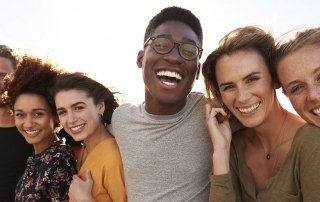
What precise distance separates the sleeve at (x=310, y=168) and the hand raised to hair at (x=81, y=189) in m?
1.82

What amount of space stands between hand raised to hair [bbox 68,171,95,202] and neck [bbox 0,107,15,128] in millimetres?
1638

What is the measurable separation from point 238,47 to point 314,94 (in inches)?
33.8

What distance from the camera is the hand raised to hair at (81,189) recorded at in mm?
3324

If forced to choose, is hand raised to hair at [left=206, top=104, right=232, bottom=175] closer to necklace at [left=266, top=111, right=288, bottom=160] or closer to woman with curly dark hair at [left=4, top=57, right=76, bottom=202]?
necklace at [left=266, top=111, right=288, bottom=160]

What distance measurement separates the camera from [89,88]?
393 centimetres

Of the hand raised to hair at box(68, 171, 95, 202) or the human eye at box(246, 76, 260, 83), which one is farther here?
the hand raised to hair at box(68, 171, 95, 202)

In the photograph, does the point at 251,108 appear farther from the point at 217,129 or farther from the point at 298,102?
the point at 298,102

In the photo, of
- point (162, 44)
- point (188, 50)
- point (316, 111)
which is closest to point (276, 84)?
point (316, 111)

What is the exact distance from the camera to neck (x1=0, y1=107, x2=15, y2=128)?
470cm

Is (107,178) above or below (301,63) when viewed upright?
below

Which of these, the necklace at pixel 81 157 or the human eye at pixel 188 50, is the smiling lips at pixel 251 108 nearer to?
the human eye at pixel 188 50

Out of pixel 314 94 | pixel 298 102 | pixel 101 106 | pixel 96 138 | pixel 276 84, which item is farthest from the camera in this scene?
pixel 101 106

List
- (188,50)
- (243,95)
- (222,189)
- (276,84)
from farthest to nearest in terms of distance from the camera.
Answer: (188,50) < (276,84) < (243,95) < (222,189)

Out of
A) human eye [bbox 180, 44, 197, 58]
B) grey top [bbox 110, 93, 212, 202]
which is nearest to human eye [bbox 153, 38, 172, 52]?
human eye [bbox 180, 44, 197, 58]
